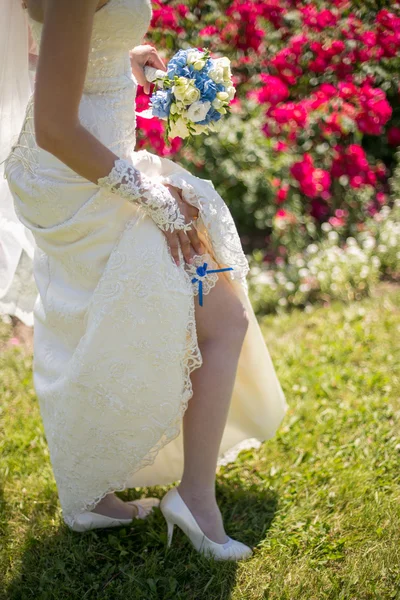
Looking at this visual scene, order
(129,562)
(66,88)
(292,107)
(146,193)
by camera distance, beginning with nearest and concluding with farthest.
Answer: (66,88) < (146,193) < (129,562) < (292,107)

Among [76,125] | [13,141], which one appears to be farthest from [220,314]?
[13,141]

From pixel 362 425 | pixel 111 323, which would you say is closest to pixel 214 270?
pixel 111 323

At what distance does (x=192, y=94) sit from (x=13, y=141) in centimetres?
72

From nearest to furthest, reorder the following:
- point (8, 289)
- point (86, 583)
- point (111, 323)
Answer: point (111, 323) < point (86, 583) < point (8, 289)

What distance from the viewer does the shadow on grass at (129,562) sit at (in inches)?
79.7

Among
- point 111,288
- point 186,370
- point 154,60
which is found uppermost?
point 154,60

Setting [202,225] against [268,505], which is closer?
[202,225]

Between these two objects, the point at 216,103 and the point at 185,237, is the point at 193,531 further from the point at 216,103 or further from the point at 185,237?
the point at 216,103

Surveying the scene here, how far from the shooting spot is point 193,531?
6.87ft

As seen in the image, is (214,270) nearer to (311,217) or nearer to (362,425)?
(362,425)

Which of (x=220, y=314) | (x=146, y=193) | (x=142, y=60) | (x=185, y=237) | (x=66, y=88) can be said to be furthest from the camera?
(x=142, y=60)

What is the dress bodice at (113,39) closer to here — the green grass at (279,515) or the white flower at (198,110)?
the white flower at (198,110)

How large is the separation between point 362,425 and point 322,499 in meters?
0.54

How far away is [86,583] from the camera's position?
2.08 meters
